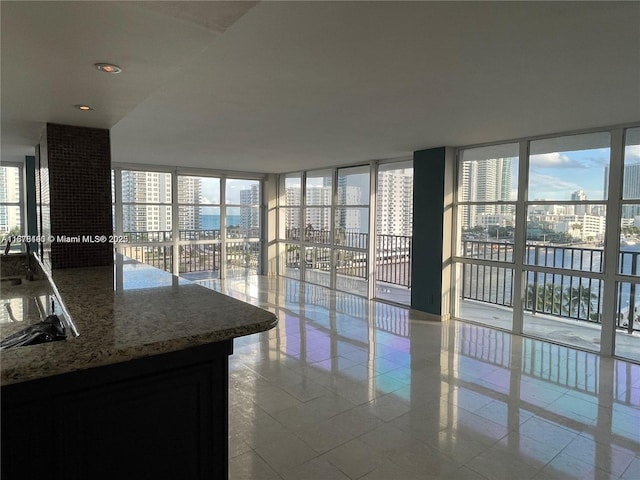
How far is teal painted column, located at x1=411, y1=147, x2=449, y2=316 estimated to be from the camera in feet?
18.9

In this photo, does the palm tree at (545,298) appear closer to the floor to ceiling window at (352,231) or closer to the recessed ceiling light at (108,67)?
the floor to ceiling window at (352,231)

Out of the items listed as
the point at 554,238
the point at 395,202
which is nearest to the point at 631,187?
the point at 554,238

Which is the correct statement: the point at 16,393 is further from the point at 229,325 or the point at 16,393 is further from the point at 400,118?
the point at 400,118

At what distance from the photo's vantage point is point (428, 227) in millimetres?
5969

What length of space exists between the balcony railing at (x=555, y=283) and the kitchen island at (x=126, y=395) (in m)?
4.55

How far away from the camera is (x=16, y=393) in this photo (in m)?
1.06

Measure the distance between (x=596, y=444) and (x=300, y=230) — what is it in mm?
7298

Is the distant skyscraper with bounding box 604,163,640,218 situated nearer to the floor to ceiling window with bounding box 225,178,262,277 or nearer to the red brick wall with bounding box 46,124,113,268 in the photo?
the red brick wall with bounding box 46,124,113,268

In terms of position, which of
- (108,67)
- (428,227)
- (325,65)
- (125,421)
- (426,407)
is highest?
(325,65)

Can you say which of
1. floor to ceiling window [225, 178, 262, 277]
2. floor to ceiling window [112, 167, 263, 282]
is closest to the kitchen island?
floor to ceiling window [112, 167, 263, 282]

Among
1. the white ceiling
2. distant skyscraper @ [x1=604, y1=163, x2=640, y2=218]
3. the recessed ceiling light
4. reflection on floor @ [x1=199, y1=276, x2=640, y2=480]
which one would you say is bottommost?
reflection on floor @ [x1=199, y1=276, x2=640, y2=480]

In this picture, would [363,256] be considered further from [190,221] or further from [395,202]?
[190,221]

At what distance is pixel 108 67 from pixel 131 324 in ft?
4.31

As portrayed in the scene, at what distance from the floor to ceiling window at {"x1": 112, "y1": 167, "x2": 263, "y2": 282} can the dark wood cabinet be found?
752 centimetres
